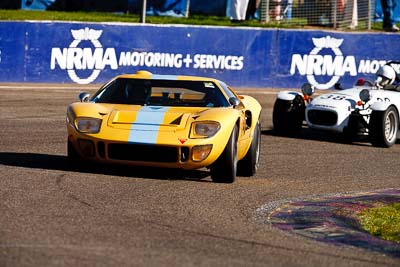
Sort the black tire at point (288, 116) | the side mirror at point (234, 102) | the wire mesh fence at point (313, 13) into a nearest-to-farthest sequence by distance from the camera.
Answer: the side mirror at point (234, 102), the black tire at point (288, 116), the wire mesh fence at point (313, 13)

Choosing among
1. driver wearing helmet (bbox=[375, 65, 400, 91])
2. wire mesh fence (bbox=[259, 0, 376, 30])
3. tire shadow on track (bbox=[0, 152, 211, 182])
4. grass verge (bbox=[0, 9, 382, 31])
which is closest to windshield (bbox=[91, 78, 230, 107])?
tire shadow on track (bbox=[0, 152, 211, 182])

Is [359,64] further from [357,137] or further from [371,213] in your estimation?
[371,213]

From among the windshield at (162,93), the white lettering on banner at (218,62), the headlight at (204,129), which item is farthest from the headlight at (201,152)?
the white lettering on banner at (218,62)

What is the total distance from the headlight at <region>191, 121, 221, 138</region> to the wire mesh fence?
61.3ft

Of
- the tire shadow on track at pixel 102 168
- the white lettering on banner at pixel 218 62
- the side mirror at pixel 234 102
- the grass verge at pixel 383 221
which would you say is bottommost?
the white lettering on banner at pixel 218 62

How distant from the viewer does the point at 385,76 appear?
1667cm

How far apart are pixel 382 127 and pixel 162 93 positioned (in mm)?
4845

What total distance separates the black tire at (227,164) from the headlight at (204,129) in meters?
0.20

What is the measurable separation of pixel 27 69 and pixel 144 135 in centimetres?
1167

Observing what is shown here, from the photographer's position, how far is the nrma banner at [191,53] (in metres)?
21.7

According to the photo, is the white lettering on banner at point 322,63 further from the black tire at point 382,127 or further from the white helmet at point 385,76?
the black tire at point 382,127

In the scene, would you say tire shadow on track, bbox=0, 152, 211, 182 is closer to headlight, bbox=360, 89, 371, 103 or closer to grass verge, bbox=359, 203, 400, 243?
grass verge, bbox=359, 203, 400, 243

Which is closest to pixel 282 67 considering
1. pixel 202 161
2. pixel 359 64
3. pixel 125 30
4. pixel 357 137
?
pixel 359 64

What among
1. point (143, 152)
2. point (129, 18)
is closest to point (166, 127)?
point (143, 152)
